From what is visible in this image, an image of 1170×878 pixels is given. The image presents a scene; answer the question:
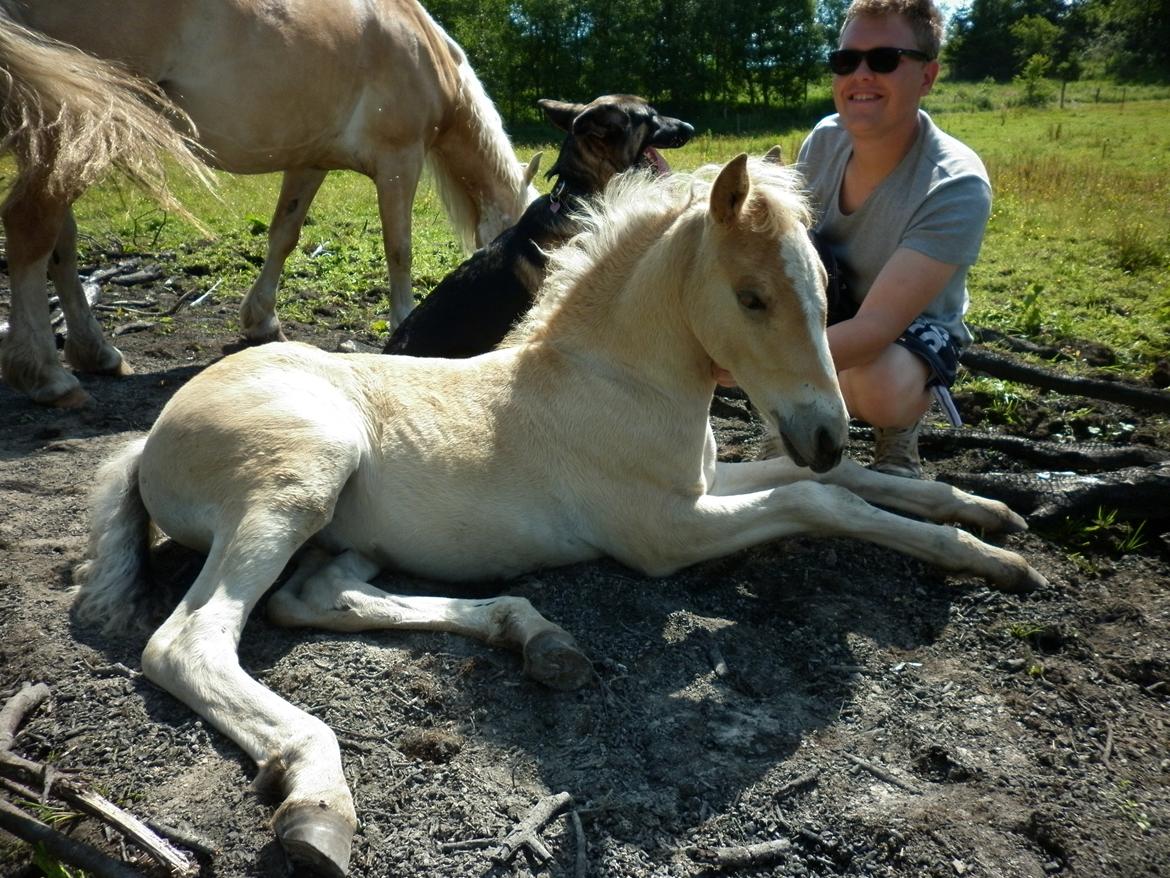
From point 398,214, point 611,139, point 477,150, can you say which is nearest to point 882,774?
point 611,139

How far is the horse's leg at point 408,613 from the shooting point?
299 cm

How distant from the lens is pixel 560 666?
2.88 m

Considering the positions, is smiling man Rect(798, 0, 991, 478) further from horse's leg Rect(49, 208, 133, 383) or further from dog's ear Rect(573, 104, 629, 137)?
horse's leg Rect(49, 208, 133, 383)

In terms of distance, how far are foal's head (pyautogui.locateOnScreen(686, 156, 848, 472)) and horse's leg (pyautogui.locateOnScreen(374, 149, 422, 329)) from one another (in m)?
4.24

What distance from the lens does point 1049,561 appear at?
3.81 m

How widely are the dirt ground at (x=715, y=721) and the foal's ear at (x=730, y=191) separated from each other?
4.52 feet

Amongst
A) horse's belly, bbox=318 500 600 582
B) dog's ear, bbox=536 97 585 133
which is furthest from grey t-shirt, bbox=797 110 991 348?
dog's ear, bbox=536 97 585 133

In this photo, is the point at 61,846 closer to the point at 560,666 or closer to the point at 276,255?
the point at 560,666

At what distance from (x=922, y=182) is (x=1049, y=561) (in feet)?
5.58

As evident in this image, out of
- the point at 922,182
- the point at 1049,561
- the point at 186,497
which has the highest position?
the point at 922,182

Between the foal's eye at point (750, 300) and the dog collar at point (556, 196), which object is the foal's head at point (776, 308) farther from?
the dog collar at point (556, 196)

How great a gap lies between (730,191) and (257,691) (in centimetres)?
212

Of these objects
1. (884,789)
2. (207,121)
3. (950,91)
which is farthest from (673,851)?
(950,91)

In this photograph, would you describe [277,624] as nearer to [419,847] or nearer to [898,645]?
[419,847]
